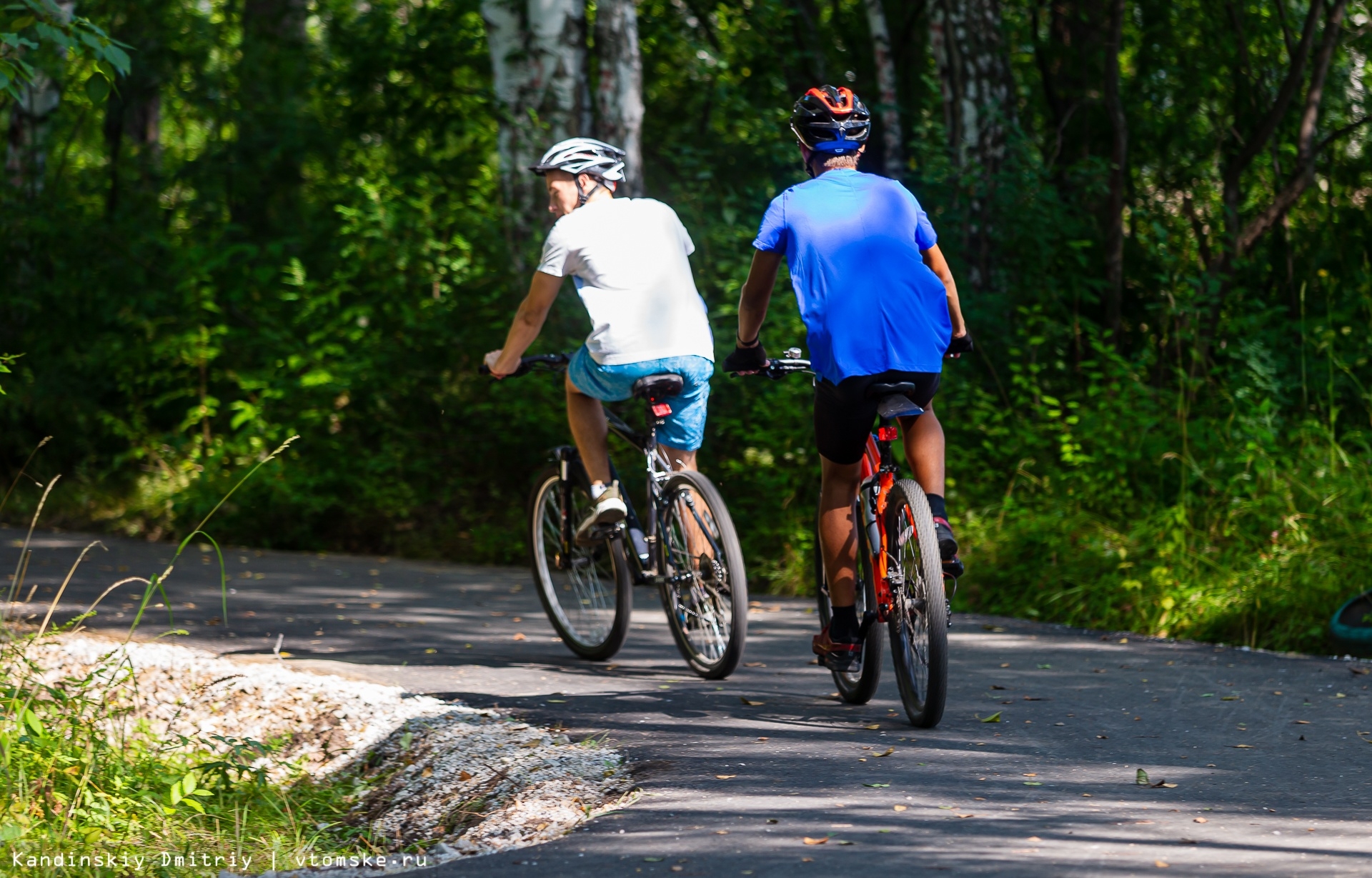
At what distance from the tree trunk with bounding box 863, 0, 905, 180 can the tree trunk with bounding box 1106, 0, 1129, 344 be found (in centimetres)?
209

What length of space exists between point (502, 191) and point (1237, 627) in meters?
6.71

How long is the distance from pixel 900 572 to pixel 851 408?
619mm

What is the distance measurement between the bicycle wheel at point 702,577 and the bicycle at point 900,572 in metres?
0.60

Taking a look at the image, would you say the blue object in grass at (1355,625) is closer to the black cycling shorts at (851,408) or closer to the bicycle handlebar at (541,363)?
the black cycling shorts at (851,408)

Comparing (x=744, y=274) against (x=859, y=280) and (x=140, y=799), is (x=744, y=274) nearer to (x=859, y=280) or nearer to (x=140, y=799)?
(x=859, y=280)

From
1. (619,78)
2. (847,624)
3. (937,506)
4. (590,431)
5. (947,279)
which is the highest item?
(619,78)

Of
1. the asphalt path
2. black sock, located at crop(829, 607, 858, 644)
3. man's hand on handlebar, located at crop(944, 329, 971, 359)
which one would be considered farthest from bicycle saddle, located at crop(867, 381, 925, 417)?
the asphalt path

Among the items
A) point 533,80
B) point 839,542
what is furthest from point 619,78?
point 839,542

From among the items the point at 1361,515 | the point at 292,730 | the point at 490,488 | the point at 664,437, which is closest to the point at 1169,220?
the point at 1361,515

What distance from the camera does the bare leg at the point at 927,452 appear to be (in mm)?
5457

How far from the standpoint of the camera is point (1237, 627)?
25.3ft

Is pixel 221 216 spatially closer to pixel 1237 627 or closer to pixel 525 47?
pixel 525 47

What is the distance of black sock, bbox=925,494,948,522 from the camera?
5273 millimetres

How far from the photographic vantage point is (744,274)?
10.5 m
